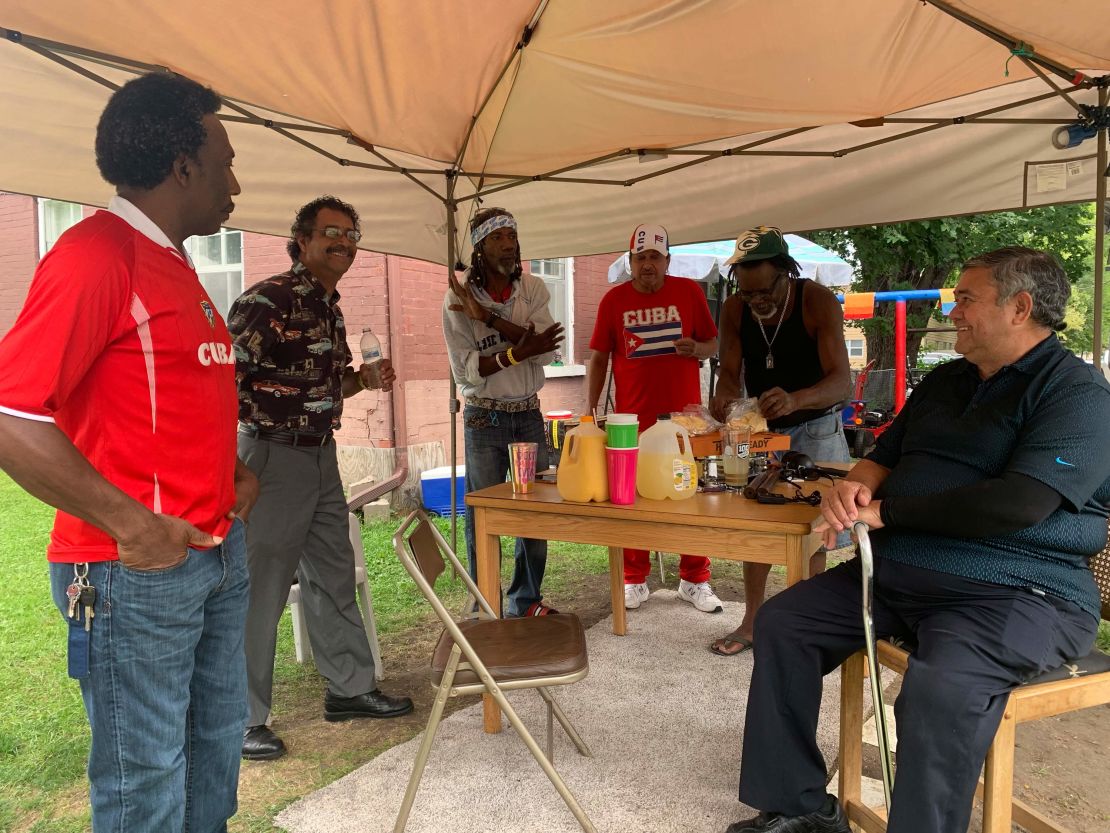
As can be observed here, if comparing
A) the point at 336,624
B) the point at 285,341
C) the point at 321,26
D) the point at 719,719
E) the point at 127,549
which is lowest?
the point at 719,719

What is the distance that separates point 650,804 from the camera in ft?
8.41

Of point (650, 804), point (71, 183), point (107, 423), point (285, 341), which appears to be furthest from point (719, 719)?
point (71, 183)

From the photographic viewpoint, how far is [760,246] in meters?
3.45

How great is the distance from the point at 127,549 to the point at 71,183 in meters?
3.08

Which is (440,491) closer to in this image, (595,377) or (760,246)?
(595,377)

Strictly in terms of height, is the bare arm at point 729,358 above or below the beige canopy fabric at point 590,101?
below

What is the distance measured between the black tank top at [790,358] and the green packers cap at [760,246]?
0.83 ft

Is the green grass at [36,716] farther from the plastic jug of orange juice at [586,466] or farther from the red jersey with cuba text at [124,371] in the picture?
the plastic jug of orange juice at [586,466]

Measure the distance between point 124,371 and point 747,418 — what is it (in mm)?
2208

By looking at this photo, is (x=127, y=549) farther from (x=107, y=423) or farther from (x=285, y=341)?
(x=285, y=341)

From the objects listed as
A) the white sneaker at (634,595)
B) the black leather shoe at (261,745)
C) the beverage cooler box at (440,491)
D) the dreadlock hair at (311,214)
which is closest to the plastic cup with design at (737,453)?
the dreadlock hair at (311,214)

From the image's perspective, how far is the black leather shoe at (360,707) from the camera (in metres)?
3.25

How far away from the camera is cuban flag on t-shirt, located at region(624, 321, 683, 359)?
14.4 feet

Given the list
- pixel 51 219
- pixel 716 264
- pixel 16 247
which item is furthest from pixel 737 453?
pixel 16 247
